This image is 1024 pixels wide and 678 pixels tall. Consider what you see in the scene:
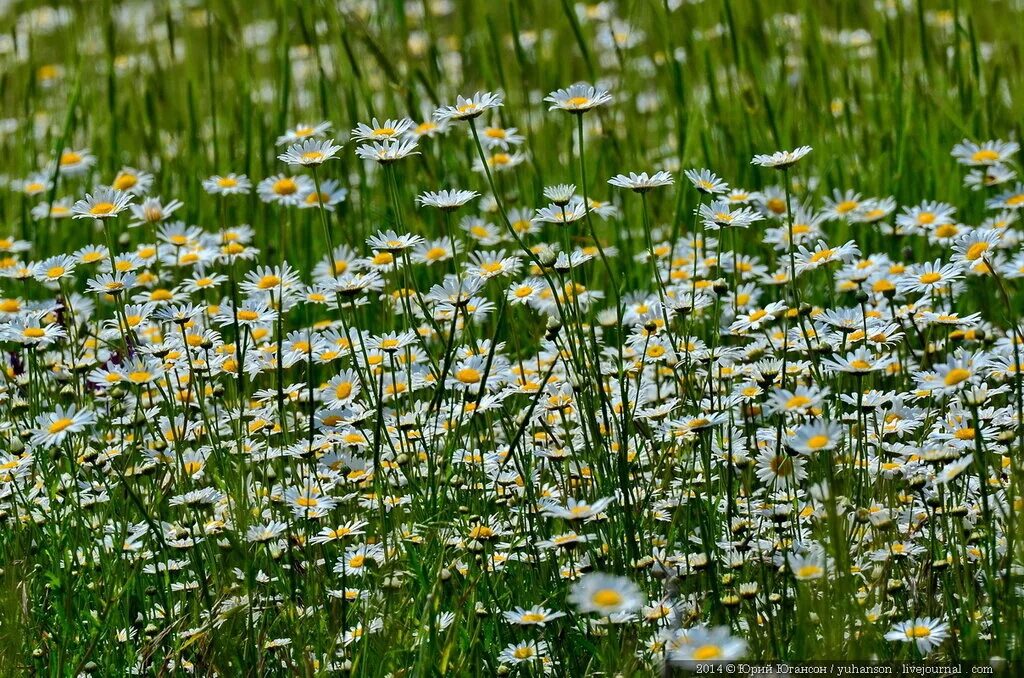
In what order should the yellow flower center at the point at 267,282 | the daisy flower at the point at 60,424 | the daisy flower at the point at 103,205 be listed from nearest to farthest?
the daisy flower at the point at 60,424 → the daisy flower at the point at 103,205 → the yellow flower center at the point at 267,282

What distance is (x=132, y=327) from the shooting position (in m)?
2.79

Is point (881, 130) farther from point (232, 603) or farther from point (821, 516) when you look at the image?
point (232, 603)

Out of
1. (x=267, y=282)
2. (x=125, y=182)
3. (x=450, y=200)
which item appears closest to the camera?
(x=450, y=200)

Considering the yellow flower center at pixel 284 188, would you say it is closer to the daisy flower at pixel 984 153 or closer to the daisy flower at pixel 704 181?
the daisy flower at pixel 704 181

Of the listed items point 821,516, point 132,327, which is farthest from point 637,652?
point 132,327

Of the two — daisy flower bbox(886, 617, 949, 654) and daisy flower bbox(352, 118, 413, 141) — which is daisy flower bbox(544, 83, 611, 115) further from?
daisy flower bbox(886, 617, 949, 654)

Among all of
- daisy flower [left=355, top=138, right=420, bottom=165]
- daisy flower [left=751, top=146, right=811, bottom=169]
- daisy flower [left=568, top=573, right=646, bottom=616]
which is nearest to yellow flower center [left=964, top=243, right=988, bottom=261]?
daisy flower [left=751, top=146, right=811, bottom=169]

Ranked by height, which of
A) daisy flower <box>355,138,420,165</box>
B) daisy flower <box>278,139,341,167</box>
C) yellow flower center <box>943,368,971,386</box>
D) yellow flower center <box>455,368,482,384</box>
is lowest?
yellow flower center <box>943,368,971,386</box>

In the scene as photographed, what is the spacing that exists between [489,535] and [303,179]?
151 cm

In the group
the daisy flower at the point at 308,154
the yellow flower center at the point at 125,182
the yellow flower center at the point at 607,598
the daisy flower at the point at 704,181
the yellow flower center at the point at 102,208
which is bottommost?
the yellow flower center at the point at 607,598

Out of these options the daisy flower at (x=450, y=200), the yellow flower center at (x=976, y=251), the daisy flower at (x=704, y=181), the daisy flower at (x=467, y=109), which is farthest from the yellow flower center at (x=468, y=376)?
the yellow flower center at (x=976, y=251)

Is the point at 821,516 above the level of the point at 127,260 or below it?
below

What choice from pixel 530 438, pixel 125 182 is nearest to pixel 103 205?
pixel 125 182

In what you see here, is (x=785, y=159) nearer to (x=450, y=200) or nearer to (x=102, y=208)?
(x=450, y=200)
